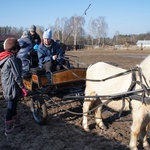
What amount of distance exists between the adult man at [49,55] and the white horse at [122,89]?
0.86 meters

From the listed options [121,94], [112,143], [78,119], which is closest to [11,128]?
[78,119]

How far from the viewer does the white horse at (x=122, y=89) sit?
403 centimetres

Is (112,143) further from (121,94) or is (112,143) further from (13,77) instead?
(13,77)

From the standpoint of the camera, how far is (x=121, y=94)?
13.7 ft

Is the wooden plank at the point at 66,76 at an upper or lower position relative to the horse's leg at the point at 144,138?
upper

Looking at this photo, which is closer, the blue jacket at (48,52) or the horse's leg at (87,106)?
the horse's leg at (87,106)

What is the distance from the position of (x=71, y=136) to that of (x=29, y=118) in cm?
150

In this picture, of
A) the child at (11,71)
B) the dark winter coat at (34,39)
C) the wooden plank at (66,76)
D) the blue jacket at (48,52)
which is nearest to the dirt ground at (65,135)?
the child at (11,71)

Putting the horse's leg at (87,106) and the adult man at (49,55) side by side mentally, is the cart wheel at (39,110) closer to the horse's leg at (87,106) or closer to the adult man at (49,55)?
the adult man at (49,55)

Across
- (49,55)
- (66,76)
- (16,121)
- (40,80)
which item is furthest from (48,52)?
(16,121)

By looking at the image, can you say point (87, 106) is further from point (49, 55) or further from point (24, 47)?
point (24, 47)

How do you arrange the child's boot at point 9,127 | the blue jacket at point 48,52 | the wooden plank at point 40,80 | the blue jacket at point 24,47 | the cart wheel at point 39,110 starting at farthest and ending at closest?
the blue jacket at point 24,47 → the blue jacket at point 48,52 → the wooden plank at point 40,80 → the cart wheel at point 39,110 → the child's boot at point 9,127

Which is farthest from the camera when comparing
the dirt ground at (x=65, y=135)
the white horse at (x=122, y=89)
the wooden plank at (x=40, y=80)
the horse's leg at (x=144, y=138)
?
the wooden plank at (x=40, y=80)

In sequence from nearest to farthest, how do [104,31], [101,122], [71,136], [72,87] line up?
[71,136]
[101,122]
[72,87]
[104,31]
